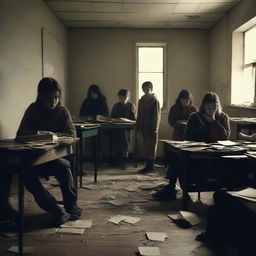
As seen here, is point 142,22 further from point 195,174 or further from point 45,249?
point 45,249

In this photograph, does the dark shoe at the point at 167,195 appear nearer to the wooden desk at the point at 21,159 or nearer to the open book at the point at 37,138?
the open book at the point at 37,138

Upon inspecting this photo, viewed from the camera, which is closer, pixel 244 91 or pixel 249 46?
pixel 249 46

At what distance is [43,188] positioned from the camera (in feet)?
10.4

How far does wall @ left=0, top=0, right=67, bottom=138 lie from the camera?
4069 mm

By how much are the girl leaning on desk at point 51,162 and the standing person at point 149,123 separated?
2.59 m

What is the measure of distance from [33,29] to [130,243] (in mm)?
3548

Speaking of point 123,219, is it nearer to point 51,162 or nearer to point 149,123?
A: point 51,162

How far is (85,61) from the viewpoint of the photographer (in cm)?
763

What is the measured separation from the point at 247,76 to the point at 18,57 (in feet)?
12.7

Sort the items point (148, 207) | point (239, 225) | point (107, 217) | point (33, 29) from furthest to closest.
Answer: point (33, 29) < point (148, 207) < point (107, 217) < point (239, 225)

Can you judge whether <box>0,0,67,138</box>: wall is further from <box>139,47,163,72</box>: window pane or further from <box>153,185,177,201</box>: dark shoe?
<box>139,47,163,72</box>: window pane

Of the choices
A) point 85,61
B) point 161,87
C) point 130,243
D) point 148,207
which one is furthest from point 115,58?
point 130,243

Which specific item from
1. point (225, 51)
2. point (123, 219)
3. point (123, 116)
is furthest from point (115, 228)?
point (225, 51)

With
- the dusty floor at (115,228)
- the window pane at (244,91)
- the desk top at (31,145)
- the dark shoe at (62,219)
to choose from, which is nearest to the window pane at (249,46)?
the window pane at (244,91)
